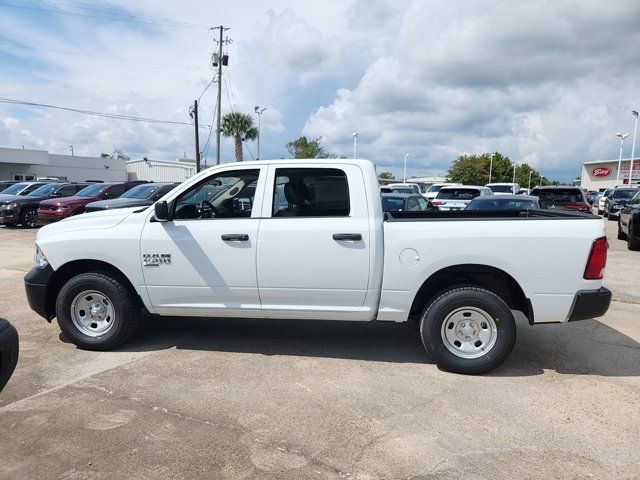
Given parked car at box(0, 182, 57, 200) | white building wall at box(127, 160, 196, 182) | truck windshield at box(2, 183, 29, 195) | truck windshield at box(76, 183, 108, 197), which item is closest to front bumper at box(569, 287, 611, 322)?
truck windshield at box(76, 183, 108, 197)

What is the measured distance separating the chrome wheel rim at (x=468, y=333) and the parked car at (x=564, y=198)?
11.8 metres

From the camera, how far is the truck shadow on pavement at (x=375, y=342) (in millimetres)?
4738

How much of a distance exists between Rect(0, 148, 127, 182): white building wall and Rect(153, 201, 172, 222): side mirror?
5641 cm

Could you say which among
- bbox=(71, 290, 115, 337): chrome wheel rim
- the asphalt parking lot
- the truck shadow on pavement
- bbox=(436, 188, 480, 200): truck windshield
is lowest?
the asphalt parking lot

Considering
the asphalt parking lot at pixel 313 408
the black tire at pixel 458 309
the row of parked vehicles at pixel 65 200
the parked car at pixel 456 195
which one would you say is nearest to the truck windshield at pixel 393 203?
the parked car at pixel 456 195

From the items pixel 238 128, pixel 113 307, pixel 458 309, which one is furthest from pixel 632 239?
pixel 238 128

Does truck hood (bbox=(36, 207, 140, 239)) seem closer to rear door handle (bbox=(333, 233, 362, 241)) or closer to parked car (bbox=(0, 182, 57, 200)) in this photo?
rear door handle (bbox=(333, 233, 362, 241))

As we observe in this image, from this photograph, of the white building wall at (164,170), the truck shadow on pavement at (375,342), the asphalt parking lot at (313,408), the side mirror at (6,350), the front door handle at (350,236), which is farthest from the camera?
the white building wall at (164,170)

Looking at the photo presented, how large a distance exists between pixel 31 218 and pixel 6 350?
16.7 m

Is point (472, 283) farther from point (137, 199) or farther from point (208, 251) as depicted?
point (137, 199)

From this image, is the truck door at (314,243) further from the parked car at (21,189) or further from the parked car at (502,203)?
the parked car at (21,189)

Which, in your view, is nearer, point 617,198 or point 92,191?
point 92,191

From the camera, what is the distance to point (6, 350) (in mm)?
2873

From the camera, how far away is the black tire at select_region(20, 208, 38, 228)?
16.9 meters
